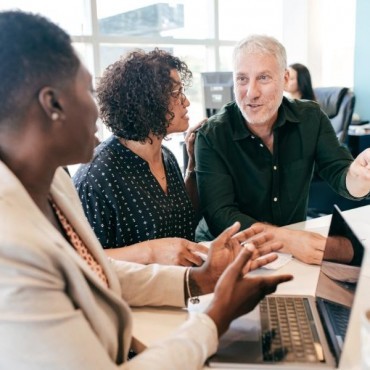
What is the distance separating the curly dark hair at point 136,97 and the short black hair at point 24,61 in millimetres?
827

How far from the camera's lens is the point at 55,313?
2.06 feet

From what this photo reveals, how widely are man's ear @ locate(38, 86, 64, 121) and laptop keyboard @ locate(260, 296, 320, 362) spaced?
57cm

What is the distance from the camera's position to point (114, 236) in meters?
1.43

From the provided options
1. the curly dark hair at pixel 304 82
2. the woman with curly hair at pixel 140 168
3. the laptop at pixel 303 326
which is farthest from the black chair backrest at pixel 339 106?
the laptop at pixel 303 326

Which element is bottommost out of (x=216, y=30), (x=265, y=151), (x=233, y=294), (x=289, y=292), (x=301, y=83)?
(x=289, y=292)

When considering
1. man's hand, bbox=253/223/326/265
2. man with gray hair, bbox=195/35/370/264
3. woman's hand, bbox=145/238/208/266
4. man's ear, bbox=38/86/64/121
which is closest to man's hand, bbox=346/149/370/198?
man with gray hair, bbox=195/35/370/264

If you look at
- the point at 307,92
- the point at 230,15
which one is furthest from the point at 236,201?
the point at 230,15

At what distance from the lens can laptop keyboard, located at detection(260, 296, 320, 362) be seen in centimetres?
83

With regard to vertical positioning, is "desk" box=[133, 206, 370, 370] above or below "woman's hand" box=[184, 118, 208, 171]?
below

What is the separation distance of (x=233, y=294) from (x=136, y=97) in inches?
34.1

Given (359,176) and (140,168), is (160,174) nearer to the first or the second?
(140,168)

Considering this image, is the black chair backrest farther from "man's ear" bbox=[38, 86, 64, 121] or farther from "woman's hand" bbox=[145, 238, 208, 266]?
"man's ear" bbox=[38, 86, 64, 121]

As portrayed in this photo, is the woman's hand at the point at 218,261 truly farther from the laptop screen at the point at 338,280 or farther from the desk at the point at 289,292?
the laptop screen at the point at 338,280

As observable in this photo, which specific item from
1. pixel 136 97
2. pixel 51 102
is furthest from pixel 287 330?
pixel 136 97
